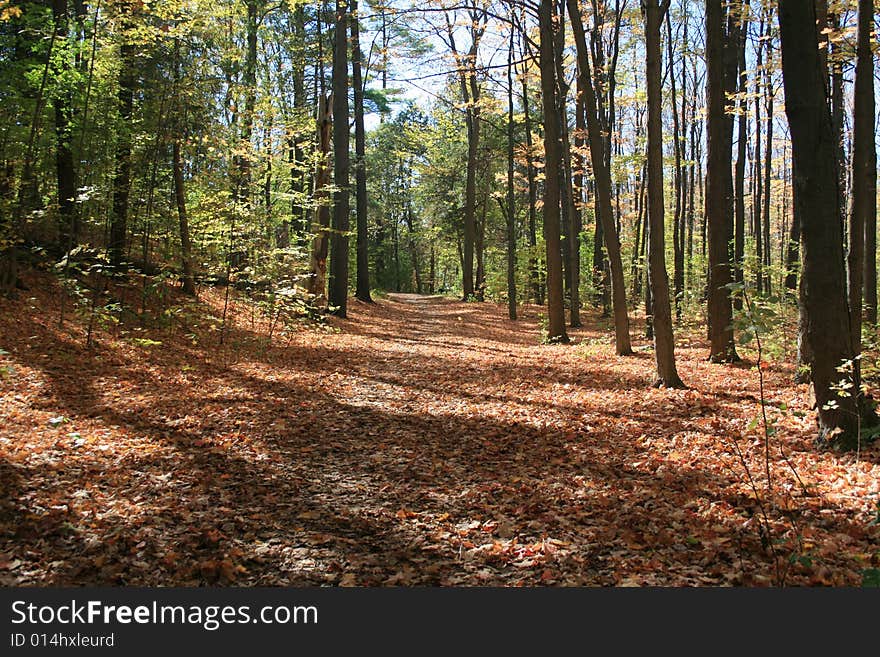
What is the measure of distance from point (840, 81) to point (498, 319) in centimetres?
1279

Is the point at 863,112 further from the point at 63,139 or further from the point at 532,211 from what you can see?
the point at 532,211

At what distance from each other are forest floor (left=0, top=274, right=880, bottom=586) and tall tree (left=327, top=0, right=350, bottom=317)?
8253mm

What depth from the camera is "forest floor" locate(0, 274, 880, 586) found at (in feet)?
11.4

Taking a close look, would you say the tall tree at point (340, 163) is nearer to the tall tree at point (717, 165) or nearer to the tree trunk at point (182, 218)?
the tree trunk at point (182, 218)

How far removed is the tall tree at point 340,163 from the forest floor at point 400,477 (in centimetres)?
825

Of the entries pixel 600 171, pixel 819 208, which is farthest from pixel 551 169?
pixel 819 208

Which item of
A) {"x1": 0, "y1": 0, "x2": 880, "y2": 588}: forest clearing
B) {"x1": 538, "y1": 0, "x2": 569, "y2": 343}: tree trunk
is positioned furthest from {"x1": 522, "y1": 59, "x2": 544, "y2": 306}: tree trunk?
{"x1": 538, "y1": 0, "x2": 569, "y2": 343}: tree trunk

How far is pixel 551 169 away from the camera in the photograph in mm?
13281

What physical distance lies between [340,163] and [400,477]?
13.5 metres

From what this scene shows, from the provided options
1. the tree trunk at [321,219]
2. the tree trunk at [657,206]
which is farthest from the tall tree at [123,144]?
the tree trunk at [657,206]

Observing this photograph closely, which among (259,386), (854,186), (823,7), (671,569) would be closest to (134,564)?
(671,569)

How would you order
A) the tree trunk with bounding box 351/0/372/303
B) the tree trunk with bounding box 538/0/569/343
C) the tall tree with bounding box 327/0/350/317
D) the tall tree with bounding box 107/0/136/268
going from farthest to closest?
the tree trunk with bounding box 351/0/372/303 → the tall tree with bounding box 327/0/350/317 → the tree trunk with bounding box 538/0/569/343 → the tall tree with bounding box 107/0/136/268

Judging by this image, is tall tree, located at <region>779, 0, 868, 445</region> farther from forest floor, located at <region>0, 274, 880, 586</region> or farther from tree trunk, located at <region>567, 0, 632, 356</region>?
tree trunk, located at <region>567, 0, 632, 356</region>

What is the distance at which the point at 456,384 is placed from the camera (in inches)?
360
